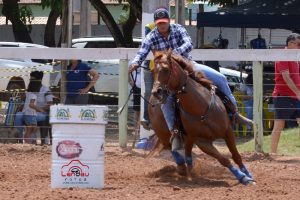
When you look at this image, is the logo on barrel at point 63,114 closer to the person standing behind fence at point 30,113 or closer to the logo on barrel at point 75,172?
the logo on barrel at point 75,172

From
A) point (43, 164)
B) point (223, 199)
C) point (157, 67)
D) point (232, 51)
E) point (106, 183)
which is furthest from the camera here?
point (232, 51)

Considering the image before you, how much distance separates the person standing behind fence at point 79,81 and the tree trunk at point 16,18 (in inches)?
587

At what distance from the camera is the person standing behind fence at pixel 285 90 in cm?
1349

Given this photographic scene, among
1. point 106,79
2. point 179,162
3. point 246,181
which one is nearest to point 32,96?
point 179,162

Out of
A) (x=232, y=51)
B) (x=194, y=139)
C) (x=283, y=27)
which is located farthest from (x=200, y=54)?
(x=283, y=27)

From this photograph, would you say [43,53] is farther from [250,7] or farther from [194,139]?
[250,7]

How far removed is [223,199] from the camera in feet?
29.0

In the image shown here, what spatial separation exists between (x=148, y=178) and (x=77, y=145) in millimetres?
1806

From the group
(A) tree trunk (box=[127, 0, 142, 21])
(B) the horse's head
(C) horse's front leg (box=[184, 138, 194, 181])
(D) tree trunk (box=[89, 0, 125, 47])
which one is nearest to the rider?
(C) horse's front leg (box=[184, 138, 194, 181])

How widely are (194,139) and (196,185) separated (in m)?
0.55

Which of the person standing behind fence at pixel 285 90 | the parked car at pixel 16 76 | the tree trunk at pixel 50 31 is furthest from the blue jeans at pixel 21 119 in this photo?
the tree trunk at pixel 50 31

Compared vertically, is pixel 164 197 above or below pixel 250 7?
below

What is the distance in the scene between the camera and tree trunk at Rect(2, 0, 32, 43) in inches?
1176

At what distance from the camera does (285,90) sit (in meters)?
13.8
